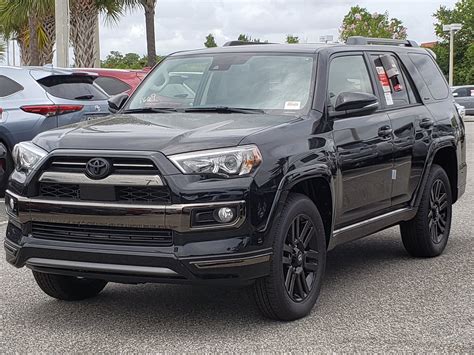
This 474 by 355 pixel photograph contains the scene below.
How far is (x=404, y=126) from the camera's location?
274 inches

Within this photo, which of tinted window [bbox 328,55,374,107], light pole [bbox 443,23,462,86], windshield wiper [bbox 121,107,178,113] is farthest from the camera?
light pole [bbox 443,23,462,86]

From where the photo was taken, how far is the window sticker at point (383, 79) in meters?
6.97

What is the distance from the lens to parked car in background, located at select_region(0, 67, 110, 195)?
35.8 ft

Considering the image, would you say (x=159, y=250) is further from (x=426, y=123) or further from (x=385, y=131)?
(x=426, y=123)

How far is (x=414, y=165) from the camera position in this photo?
7102 mm

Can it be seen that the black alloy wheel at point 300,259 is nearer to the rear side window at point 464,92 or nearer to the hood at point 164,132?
the hood at point 164,132

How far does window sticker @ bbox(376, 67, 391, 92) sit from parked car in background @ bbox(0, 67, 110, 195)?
447cm

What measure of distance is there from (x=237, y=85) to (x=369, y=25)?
7279cm

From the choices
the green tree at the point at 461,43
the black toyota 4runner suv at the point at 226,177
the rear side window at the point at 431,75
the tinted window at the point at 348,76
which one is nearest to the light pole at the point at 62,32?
the rear side window at the point at 431,75

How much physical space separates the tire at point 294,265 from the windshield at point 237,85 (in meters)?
0.79

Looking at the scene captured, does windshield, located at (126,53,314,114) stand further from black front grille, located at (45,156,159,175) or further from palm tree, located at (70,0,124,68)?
palm tree, located at (70,0,124,68)

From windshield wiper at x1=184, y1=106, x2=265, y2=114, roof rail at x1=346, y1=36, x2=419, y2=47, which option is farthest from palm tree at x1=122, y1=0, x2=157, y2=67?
windshield wiper at x1=184, y1=106, x2=265, y2=114

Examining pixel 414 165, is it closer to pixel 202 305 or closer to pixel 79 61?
pixel 202 305

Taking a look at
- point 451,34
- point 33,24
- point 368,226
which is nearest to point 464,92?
point 451,34
